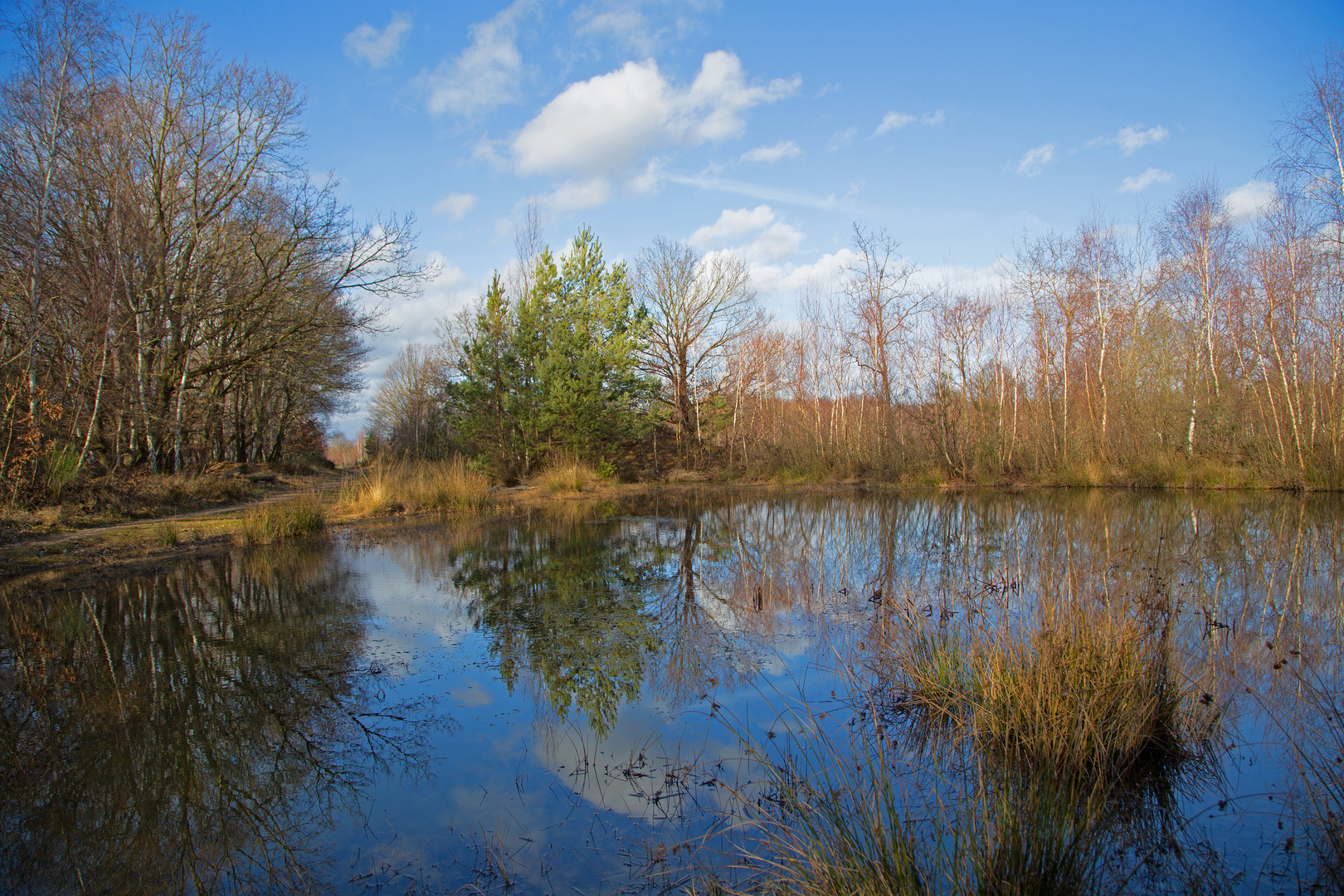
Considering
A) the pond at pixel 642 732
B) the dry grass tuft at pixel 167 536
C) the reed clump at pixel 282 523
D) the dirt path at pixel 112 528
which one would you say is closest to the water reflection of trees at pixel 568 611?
the pond at pixel 642 732

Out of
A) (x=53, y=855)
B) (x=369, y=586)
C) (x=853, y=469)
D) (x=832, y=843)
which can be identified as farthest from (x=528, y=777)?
(x=853, y=469)

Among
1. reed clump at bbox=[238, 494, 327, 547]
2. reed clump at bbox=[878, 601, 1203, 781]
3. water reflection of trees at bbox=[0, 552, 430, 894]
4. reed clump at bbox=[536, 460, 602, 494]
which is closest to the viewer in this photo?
water reflection of trees at bbox=[0, 552, 430, 894]

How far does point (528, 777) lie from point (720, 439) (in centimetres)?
2676

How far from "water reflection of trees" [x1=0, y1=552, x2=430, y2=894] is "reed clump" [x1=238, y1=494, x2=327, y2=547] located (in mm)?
4106

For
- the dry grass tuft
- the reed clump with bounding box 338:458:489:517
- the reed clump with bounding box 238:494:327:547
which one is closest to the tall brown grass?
the dry grass tuft

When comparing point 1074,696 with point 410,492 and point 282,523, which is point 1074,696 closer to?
point 282,523

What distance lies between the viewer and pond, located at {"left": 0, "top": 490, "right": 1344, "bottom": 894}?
2748 millimetres

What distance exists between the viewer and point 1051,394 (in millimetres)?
22625

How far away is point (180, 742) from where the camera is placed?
159 inches

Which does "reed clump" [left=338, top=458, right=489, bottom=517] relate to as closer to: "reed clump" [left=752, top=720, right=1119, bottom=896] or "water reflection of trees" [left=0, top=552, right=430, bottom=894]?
"water reflection of trees" [left=0, top=552, right=430, bottom=894]

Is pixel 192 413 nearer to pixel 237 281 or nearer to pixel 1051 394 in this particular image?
pixel 237 281

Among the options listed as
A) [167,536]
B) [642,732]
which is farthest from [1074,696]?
[167,536]

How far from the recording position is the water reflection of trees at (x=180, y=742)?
2.92 m

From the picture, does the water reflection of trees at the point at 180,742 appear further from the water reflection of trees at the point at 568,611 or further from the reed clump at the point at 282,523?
the reed clump at the point at 282,523
